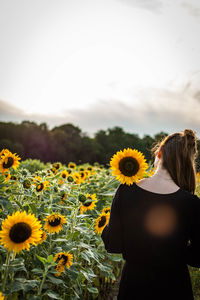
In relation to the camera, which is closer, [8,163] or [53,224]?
[53,224]

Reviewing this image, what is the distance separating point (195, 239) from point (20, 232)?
1.26m

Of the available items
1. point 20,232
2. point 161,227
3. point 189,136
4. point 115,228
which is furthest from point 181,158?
point 20,232

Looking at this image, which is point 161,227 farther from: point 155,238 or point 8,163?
point 8,163

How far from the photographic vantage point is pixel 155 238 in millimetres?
1827

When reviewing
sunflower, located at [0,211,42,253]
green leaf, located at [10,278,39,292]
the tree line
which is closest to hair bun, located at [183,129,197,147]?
sunflower, located at [0,211,42,253]

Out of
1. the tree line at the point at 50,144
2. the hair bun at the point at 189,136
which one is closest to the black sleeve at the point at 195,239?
the hair bun at the point at 189,136

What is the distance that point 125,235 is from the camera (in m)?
1.92

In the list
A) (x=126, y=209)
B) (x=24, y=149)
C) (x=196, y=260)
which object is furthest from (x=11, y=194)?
(x=24, y=149)

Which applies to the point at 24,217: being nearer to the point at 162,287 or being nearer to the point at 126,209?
the point at 126,209

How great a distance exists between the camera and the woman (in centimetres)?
180

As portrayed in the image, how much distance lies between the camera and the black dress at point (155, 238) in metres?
1.80

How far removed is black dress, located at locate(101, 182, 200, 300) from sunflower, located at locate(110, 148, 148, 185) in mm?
129

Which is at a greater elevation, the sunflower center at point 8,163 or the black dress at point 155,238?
the sunflower center at point 8,163

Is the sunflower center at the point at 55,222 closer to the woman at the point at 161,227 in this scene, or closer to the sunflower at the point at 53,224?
the sunflower at the point at 53,224
